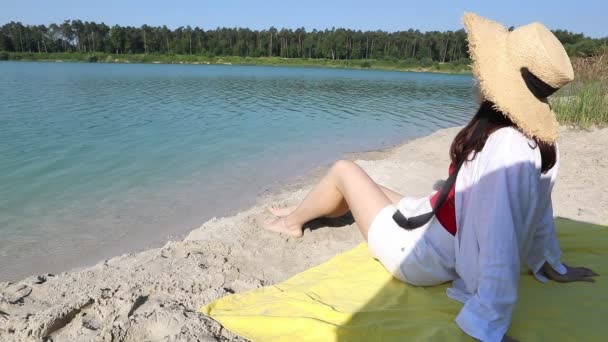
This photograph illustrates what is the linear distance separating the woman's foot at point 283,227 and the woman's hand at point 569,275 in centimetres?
196

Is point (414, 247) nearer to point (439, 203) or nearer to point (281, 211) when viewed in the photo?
point (439, 203)

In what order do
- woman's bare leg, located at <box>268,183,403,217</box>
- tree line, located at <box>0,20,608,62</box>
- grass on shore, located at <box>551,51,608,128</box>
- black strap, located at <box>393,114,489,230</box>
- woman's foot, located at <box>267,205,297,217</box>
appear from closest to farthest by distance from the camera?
black strap, located at <box>393,114,489,230</box>, woman's bare leg, located at <box>268,183,403,217</box>, woman's foot, located at <box>267,205,297,217</box>, grass on shore, located at <box>551,51,608,128</box>, tree line, located at <box>0,20,608,62</box>

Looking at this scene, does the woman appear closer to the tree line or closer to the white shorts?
the white shorts

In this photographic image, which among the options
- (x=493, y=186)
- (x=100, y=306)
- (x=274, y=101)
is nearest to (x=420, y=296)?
(x=493, y=186)

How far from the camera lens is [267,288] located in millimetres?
2850

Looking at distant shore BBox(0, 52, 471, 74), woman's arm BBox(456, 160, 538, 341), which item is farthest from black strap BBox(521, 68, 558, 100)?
distant shore BBox(0, 52, 471, 74)

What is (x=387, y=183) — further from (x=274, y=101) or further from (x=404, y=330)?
(x=274, y=101)

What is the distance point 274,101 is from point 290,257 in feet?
56.2

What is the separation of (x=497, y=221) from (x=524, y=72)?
716 mm

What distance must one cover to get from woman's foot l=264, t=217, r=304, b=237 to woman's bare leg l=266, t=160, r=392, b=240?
8cm

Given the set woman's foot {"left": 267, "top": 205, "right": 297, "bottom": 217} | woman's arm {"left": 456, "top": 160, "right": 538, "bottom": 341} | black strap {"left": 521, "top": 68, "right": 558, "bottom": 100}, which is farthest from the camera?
woman's foot {"left": 267, "top": 205, "right": 297, "bottom": 217}

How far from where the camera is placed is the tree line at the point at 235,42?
276ft

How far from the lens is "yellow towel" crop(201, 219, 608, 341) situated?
220 cm

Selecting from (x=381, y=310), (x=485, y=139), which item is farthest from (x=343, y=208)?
(x=485, y=139)
